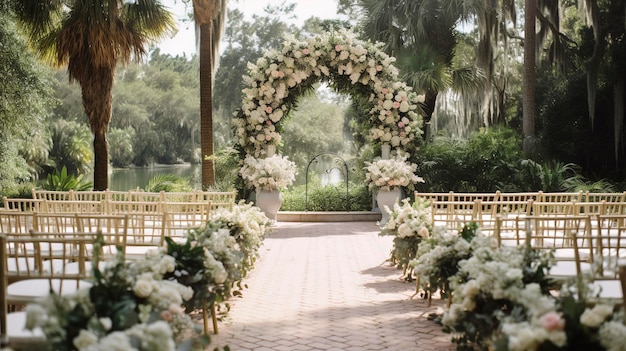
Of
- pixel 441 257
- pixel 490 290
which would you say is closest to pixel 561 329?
pixel 490 290

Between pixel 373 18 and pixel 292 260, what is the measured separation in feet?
36.3

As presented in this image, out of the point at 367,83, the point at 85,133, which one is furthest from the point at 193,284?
the point at 85,133

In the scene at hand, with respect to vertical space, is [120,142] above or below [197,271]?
above

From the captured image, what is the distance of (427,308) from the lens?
5.82m

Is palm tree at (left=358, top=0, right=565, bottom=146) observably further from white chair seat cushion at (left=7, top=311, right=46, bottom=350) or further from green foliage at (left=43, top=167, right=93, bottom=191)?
white chair seat cushion at (left=7, top=311, right=46, bottom=350)

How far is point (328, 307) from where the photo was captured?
5.83 meters

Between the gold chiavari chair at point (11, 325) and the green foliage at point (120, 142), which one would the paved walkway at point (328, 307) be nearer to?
the gold chiavari chair at point (11, 325)

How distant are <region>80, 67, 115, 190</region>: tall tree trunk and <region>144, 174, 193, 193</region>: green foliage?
953mm

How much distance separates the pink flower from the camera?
2.46 m

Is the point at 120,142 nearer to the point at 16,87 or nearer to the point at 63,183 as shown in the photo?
the point at 16,87

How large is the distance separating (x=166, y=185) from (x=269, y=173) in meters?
3.00

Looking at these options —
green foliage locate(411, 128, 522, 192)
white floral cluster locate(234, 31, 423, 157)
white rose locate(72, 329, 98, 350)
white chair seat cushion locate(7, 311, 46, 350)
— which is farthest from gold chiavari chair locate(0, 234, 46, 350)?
green foliage locate(411, 128, 522, 192)

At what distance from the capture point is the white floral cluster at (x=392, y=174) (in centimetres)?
1198

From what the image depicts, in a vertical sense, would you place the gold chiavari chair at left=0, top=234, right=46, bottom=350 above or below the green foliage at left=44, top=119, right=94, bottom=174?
below
